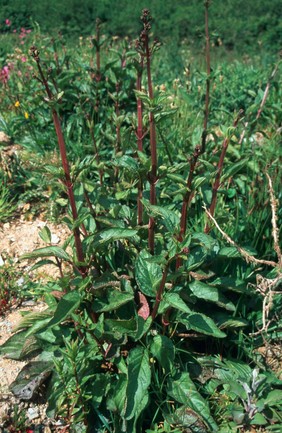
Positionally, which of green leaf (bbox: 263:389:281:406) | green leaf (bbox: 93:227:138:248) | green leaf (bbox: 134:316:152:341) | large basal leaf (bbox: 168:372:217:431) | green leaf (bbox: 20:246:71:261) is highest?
green leaf (bbox: 93:227:138:248)

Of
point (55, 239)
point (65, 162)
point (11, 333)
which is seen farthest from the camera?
point (55, 239)

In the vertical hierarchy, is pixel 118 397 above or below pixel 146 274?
below

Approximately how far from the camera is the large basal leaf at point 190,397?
7.48ft

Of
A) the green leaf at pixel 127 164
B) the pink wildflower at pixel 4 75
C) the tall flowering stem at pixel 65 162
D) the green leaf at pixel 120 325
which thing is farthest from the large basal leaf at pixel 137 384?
the pink wildflower at pixel 4 75

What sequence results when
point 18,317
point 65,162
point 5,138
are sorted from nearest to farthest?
point 65,162
point 18,317
point 5,138

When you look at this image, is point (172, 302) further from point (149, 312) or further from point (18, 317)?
point (18, 317)

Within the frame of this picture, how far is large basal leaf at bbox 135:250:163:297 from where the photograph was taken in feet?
7.84

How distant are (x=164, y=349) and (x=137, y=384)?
0.19m

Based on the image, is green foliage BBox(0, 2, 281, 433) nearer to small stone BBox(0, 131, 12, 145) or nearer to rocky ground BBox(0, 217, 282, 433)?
rocky ground BBox(0, 217, 282, 433)

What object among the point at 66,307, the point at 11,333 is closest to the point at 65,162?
the point at 66,307

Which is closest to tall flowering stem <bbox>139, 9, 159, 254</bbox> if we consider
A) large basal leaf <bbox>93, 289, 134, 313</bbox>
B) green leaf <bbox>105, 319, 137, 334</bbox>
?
large basal leaf <bbox>93, 289, 134, 313</bbox>

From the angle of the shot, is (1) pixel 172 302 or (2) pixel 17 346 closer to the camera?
(1) pixel 172 302

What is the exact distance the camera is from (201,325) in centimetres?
236

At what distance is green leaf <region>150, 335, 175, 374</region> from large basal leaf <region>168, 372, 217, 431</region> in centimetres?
9
